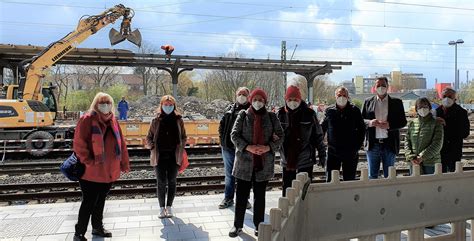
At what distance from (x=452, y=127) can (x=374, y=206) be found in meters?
3.29

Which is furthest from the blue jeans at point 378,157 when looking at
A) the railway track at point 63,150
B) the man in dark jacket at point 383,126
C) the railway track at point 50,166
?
the railway track at point 63,150

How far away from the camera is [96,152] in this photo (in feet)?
14.0

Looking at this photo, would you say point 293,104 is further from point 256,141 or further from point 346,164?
point 346,164

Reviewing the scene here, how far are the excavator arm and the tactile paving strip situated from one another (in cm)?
984

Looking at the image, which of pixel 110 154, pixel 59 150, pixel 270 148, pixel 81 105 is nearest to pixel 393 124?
pixel 270 148

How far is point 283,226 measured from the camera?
204 cm

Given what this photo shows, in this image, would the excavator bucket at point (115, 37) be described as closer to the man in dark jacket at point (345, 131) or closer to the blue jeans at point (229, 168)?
the blue jeans at point (229, 168)

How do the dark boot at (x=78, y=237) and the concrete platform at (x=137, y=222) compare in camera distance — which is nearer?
the dark boot at (x=78, y=237)

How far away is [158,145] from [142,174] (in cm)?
446

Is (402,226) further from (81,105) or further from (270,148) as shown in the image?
(81,105)

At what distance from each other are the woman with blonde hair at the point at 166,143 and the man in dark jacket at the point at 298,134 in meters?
1.46

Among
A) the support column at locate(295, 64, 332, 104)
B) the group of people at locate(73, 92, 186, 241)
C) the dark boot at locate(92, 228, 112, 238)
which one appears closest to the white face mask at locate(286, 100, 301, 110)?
the group of people at locate(73, 92, 186, 241)

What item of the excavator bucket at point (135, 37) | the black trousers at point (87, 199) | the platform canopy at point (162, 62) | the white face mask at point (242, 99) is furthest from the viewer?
the platform canopy at point (162, 62)

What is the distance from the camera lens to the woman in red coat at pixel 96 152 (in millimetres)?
4277
